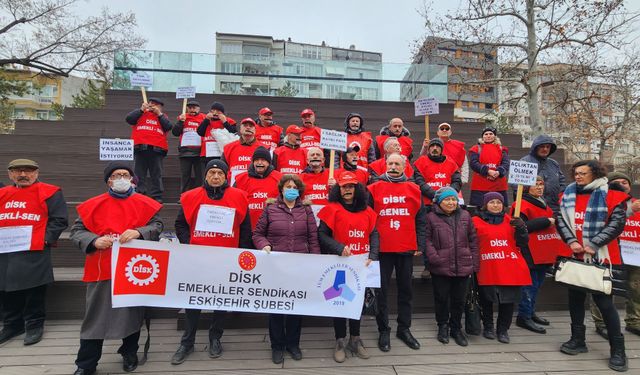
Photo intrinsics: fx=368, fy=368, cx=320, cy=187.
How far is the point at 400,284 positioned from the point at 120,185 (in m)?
3.16

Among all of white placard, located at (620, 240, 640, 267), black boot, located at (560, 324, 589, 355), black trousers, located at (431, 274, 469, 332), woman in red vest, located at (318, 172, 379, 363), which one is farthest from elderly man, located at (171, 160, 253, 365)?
white placard, located at (620, 240, 640, 267)

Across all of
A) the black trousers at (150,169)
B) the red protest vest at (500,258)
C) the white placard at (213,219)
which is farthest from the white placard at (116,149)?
the red protest vest at (500,258)

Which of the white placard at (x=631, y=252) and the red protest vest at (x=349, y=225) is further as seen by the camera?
the white placard at (x=631, y=252)

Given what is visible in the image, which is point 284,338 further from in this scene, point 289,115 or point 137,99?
point 137,99

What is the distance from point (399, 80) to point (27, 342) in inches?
485

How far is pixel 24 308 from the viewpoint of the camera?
4.24 metres

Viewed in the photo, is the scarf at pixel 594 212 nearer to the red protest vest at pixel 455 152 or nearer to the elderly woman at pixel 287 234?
the red protest vest at pixel 455 152

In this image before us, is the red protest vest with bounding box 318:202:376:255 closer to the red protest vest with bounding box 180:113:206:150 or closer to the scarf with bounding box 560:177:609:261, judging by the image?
the scarf with bounding box 560:177:609:261

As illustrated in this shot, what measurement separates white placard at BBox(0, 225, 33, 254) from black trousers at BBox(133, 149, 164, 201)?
2.39 metres

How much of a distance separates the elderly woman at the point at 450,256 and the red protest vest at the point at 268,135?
3.16 metres

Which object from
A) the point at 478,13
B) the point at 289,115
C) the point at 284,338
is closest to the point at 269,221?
the point at 284,338

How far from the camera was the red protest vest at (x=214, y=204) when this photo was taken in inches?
152

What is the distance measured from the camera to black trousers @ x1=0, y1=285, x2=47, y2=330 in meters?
4.16

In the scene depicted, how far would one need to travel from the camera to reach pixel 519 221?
427 centimetres
